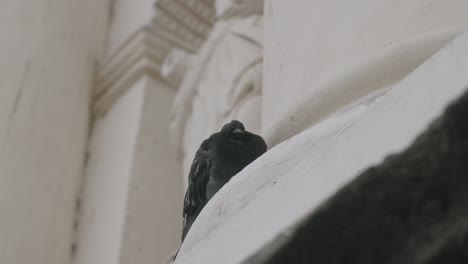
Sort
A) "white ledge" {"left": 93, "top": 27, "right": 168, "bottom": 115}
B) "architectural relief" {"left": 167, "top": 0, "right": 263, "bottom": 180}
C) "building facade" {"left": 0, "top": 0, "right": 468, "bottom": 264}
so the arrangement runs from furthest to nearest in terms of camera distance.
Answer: "white ledge" {"left": 93, "top": 27, "right": 168, "bottom": 115} → "architectural relief" {"left": 167, "top": 0, "right": 263, "bottom": 180} → "building facade" {"left": 0, "top": 0, "right": 468, "bottom": 264}

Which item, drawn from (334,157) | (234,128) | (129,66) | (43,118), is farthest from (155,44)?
(334,157)

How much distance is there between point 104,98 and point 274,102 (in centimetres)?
81

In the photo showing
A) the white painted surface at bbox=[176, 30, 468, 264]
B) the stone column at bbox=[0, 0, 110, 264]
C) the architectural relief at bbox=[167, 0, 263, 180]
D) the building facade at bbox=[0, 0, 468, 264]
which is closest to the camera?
the white painted surface at bbox=[176, 30, 468, 264]

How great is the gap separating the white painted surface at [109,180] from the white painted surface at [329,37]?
21.0 inches

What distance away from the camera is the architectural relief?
1.40m

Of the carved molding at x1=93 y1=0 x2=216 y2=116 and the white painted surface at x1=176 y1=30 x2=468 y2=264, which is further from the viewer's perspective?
the carved molding at x1=93 y1=0 x2=216 y2=116

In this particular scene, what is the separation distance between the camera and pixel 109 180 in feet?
5.23

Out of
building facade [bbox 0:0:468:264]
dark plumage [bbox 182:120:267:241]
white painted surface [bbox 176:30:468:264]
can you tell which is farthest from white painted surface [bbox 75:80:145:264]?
white painted surface [bbox 176:30:468:264]

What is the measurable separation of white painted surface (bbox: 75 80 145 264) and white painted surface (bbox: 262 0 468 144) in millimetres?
534

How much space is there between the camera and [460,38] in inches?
25.1

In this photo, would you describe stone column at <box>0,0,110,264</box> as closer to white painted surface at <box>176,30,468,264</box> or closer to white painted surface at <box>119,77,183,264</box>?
white painted surface at <box>119,77,183,264</box>

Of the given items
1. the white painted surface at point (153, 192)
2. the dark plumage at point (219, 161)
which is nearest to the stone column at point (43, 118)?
the white painted surface at point (153, 192)

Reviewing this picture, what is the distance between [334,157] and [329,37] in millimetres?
265

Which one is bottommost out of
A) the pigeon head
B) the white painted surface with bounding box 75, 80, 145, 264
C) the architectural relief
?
the white painted surface with bounding box 75, 80, 145, 264
